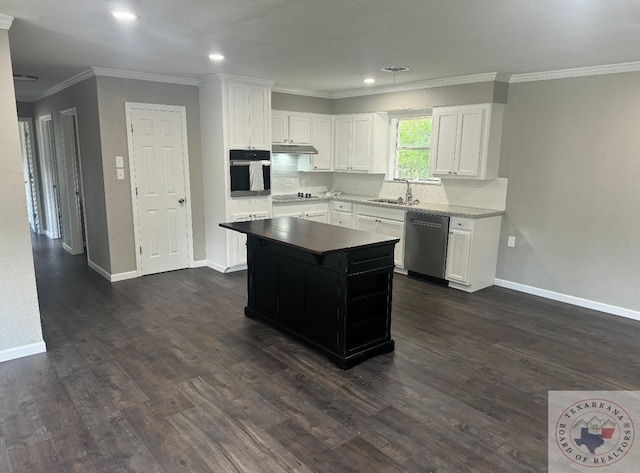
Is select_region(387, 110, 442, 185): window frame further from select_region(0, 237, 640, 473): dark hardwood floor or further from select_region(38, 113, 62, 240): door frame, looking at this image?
select_region(38, 113, 62, 240): door frame

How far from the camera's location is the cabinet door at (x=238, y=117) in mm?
5199

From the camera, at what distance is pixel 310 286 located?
11.1 feet

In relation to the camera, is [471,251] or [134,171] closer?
[471,251]

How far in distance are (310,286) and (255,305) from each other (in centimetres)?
90

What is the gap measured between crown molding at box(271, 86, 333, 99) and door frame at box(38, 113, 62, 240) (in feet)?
11.6

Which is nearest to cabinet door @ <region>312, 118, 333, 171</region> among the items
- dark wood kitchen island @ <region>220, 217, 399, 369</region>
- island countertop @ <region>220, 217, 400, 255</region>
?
island countertop @ <region>220, 217, 400, 255</region>

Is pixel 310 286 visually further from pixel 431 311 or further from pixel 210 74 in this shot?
pixel 210 74

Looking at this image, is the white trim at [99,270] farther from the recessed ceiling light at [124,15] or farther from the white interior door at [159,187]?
the recessed ceiling light at [124,15]

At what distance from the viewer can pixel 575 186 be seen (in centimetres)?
452

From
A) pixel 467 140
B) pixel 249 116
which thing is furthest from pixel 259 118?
pixel 467 140

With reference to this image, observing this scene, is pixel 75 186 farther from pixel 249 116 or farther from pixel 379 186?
pixel 379 186

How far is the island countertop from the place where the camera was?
308 cm

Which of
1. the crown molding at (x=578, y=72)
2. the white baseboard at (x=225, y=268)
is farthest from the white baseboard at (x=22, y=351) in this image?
the crown molding at (x=578, y=72)

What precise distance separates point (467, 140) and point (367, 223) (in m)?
1.70
